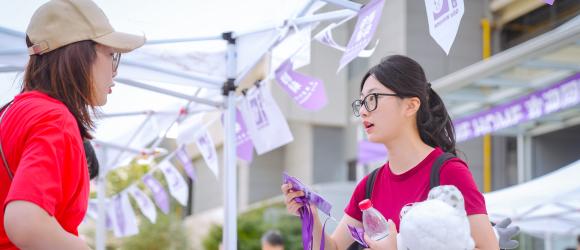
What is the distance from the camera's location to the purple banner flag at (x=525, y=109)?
7.81 meters

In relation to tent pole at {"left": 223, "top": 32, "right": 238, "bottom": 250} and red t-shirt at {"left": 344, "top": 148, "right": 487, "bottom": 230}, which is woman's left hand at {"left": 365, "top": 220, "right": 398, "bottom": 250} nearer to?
red t-shirt at {"left": 344, "top": 148, "right": 487, "bottom": 230}

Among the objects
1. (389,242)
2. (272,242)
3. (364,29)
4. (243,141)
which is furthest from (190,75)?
(389,242)

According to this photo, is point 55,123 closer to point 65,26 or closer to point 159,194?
point 65,26

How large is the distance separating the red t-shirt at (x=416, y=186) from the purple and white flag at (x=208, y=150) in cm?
336

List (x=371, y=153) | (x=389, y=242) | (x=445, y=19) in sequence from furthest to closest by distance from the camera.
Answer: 1. (x=371, y=153)
2. (x=445, y=19)
3. (x=389, y=242)

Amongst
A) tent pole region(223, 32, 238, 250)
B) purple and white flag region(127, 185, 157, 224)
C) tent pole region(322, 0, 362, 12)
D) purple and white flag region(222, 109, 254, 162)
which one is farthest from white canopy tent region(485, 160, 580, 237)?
purple and white flag region(127, 185, 157, 224)

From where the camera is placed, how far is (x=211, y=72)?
519 cm

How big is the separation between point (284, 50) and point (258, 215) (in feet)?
49.6

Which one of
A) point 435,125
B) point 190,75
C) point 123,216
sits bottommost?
point 123,216

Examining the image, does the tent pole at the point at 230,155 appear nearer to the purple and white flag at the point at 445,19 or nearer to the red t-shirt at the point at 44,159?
the purple and white flag at the point at 445,19

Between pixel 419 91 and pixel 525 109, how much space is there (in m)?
6.80

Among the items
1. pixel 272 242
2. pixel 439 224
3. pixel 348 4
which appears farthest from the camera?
pixel 272 242

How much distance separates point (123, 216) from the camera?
30.7ft

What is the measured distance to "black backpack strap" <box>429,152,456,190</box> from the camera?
221 centimetres
